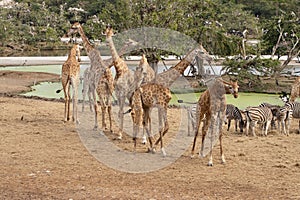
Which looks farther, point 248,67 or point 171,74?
point 248,67

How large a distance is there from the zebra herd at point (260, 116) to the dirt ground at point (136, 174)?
0.43m

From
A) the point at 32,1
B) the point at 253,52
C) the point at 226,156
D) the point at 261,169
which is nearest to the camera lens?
the point at 261,169

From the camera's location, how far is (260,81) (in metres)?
21.4

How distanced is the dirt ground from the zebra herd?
43cm

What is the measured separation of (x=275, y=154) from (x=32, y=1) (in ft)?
166

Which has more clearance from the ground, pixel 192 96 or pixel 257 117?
pixel 257 117

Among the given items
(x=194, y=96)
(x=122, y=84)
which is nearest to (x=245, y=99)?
(x=194, y=96)

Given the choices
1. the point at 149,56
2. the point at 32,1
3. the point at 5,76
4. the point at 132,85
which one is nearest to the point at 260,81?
the point at 149,56

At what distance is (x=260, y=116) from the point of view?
36.2 feet

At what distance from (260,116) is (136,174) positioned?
4080mm

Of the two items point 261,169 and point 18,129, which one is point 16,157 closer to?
point 18,129

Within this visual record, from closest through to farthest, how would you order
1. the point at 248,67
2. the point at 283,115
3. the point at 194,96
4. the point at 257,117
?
the point at 257,117 < the point at 283,115 < the point at 194,96 < the point at 248,67

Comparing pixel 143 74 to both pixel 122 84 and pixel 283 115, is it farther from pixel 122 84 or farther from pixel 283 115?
pixel 283 115

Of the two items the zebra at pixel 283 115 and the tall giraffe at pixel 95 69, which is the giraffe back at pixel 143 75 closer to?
the tall giraffe at pixel 95 69
